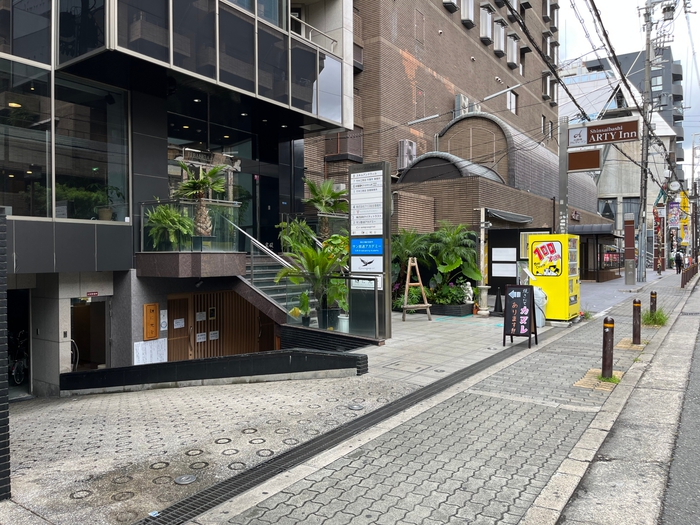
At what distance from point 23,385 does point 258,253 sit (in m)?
6.71

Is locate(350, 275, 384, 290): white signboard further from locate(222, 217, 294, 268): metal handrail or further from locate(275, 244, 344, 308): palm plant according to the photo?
locate(222, 217, 294, 268): metal handrail

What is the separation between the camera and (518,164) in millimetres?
25328

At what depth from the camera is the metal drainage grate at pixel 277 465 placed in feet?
13.6

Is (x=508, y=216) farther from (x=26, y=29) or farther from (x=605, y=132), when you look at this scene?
(x=26, y=29)

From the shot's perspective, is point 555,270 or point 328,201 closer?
point 555,270

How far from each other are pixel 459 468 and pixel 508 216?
59.2ft

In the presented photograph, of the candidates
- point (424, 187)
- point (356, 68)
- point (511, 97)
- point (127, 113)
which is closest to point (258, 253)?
point (127, 113)

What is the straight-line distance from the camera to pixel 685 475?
16.3ft

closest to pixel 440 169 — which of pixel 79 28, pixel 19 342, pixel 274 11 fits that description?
pixel 274 11

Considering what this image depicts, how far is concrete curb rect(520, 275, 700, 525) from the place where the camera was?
4.18 metres

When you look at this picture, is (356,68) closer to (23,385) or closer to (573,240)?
(573,240)

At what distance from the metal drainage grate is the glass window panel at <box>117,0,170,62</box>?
892 centimetres

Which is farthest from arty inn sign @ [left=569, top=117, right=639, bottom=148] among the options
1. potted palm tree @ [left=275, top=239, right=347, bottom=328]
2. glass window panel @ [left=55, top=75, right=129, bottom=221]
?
glass window panel @ [left=55, top=75, right=129, bottom=221]

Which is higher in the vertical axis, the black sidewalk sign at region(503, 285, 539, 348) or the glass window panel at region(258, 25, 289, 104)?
the glass window panel at region(258, 25, 289, 104)
